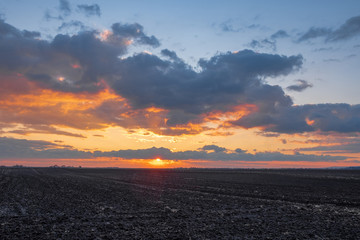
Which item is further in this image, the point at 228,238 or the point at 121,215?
the point at 121,215

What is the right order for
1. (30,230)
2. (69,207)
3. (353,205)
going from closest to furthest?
1. (30,230)
2. (69,207)
3. (353,205)

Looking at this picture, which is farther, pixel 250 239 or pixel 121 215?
pixel 121 215

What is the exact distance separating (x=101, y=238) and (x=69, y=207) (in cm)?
1092

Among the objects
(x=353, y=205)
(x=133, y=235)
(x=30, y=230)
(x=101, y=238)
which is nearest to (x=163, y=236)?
(x=133, y=235)

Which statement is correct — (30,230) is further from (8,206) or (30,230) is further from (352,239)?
(352,239)

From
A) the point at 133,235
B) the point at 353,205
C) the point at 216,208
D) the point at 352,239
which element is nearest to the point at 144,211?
the point at 216,208

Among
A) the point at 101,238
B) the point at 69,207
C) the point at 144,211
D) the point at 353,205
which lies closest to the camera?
the point at 101,238

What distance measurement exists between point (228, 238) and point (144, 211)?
924cm

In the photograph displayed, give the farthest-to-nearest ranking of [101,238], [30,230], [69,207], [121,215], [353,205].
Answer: [353,205]
[69,207]
[121,215]
[30,230]
[101,238]

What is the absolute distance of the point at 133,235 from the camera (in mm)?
14781

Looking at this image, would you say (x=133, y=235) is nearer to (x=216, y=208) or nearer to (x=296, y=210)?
(x=216, y=208)

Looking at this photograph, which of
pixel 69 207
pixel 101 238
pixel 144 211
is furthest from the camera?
pixel 69 207

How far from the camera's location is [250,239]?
14.3 meters

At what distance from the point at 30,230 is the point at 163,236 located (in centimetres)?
665
